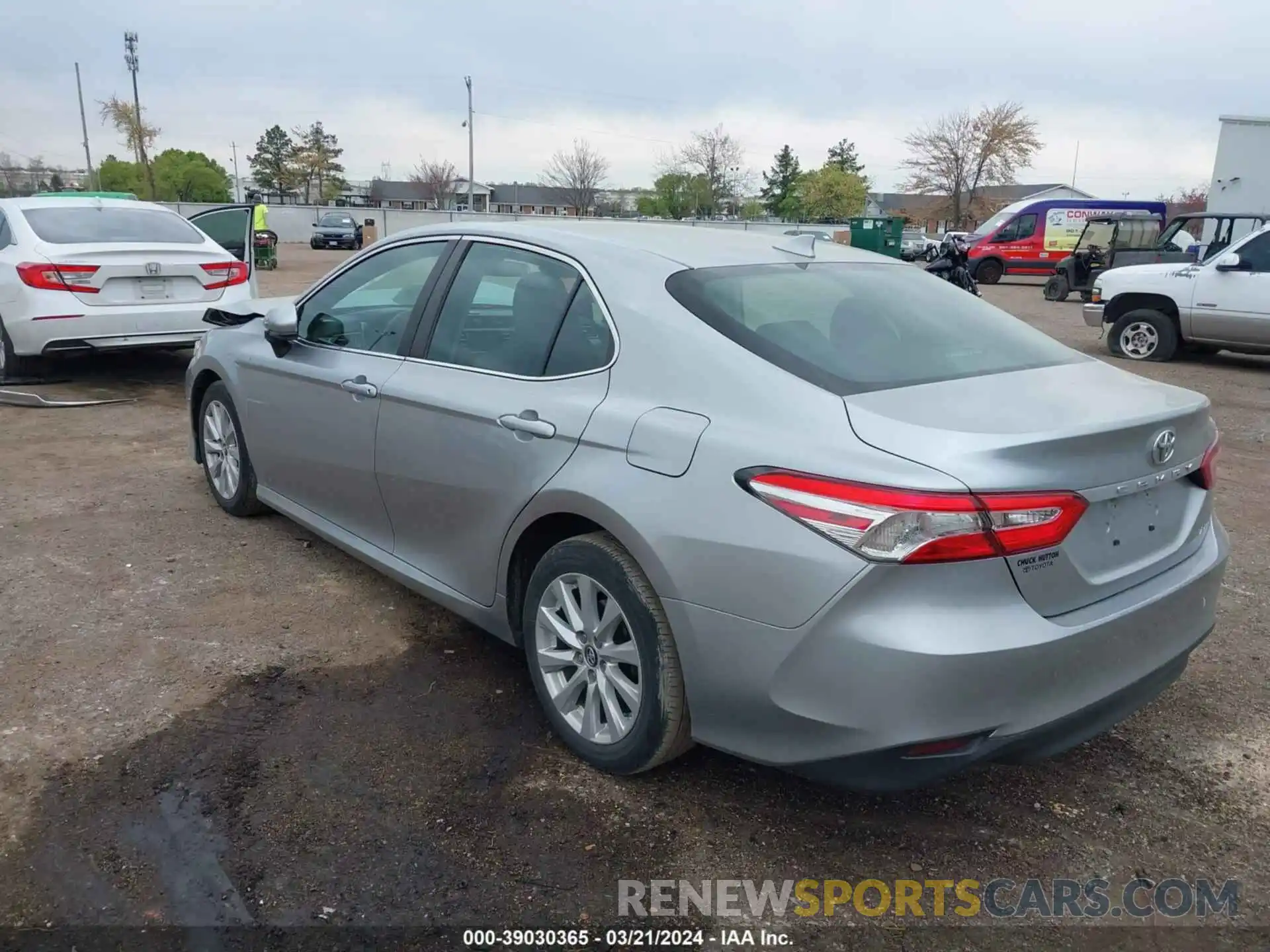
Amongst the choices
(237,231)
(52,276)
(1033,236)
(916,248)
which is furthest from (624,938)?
(916,248)

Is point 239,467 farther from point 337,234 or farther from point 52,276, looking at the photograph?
point 337,234

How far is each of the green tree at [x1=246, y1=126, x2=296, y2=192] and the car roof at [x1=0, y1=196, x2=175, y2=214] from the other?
7980 cm

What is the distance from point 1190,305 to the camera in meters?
11.1

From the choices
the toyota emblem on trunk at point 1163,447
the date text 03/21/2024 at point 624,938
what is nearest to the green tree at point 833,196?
the toyota emblem on trunk at point 1163,447

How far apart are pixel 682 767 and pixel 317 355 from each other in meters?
2.30

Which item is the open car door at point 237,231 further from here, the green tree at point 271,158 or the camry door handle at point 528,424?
the green tree at point 271,158

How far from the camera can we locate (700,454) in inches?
96.7

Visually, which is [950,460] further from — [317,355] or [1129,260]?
[1129,260]

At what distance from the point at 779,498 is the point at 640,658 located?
652 millimetres

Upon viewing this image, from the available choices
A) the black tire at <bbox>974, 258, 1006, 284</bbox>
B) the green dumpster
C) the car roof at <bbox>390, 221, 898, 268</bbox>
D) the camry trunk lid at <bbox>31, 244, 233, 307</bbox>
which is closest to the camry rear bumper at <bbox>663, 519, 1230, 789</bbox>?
the car roof at <bbox>390, 221, 898, 268</bbox>

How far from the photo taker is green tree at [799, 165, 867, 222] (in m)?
71.6

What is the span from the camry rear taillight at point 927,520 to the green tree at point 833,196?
71469mm

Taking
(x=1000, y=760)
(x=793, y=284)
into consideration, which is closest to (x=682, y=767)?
(x=1000, y=760)

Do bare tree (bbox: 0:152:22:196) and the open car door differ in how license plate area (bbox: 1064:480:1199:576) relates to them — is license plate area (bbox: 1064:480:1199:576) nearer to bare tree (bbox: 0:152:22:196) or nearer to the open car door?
the open car door
